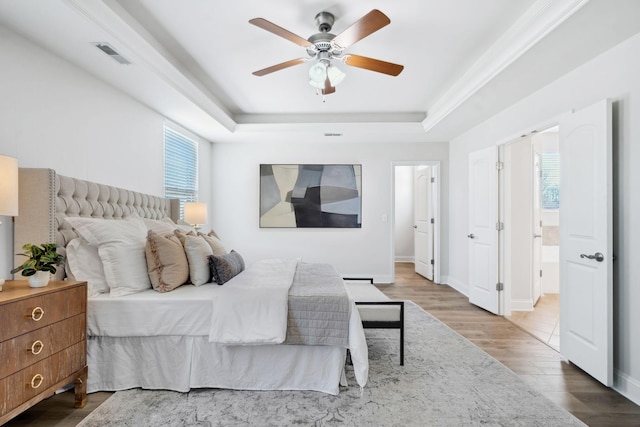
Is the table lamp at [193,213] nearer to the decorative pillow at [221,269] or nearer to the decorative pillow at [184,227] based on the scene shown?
the decorative pillow at [184,227]

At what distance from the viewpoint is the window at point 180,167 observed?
4.18 m

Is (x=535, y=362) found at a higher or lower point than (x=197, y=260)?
lower

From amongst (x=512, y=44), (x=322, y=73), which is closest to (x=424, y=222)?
(x=512, y=44)

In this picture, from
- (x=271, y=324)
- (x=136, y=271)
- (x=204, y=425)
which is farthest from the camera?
(x=136, y=271)

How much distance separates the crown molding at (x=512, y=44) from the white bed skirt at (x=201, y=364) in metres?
2.56

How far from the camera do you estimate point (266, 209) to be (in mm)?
5602

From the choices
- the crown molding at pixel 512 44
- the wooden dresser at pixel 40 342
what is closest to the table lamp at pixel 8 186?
the wooden dresser at pixel 40 342

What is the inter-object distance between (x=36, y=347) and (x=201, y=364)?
0.91 meters

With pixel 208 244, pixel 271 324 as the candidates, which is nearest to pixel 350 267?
pixel 208 244

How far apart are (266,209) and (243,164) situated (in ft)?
2.86

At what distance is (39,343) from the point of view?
169cm

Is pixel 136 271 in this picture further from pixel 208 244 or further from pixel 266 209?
pixel 266 209

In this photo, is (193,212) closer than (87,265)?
No

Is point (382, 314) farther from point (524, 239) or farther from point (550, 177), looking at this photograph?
point (550, 177)
